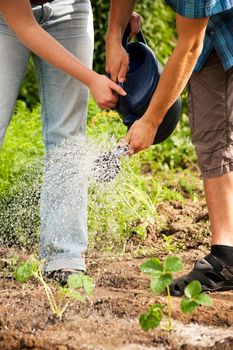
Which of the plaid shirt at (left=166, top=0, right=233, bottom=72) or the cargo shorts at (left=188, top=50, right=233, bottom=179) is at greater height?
the plaid shirt at (left=166, top=0, right=233, bottom=72)

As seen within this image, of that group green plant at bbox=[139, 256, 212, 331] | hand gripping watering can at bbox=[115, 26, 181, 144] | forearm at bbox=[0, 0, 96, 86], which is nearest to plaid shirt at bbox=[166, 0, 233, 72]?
hand gripping watering can at bbox=[115, 26, 181, 144]

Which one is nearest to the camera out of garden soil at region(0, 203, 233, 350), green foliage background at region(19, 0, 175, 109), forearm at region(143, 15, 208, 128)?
garden soil at region(0, 203, 233, 350)

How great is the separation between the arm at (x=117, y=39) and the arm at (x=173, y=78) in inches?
13.4

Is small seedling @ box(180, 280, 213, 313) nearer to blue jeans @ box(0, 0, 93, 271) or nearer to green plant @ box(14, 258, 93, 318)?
green plant @ box(14, 258, 93, 318)

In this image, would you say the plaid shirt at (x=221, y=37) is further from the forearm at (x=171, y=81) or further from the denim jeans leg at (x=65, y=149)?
the denim jeans leg at (x=65, y=149)

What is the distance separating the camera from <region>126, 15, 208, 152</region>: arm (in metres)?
3.56

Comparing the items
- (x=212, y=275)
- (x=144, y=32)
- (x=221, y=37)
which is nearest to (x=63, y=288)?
(x=212, y=275)

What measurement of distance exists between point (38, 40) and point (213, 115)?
0.82m

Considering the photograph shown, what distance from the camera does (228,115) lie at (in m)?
4.10

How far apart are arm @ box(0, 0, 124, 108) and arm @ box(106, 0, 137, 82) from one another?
0.17m

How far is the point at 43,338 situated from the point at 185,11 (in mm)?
1285

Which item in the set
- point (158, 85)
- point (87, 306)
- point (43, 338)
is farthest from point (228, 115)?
point (43, 338)

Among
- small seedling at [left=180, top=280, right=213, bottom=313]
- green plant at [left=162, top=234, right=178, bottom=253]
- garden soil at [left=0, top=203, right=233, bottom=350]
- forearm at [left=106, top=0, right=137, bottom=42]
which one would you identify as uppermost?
forearm at [left=106, top=0, right=137, bottom=42]

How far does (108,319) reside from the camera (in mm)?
3611
